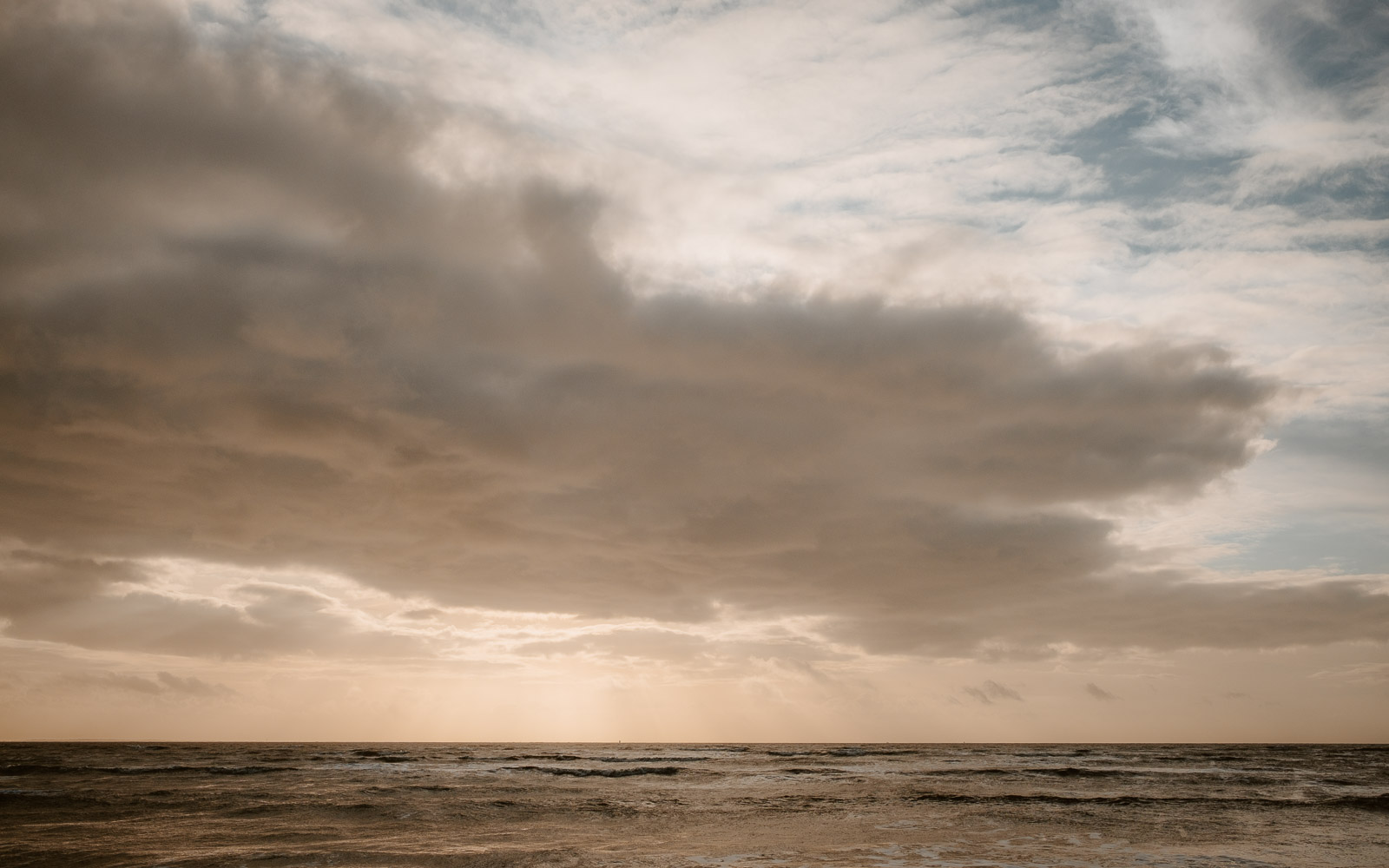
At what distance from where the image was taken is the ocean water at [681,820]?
1834 centimetres

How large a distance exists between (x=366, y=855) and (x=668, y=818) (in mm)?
11107

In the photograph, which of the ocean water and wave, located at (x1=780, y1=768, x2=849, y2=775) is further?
wave, located at (x1=780, y1=768, x2=849, y2=775)

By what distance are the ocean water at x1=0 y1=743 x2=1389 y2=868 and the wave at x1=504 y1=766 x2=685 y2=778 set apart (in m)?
5.01

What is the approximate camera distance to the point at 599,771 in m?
57.2

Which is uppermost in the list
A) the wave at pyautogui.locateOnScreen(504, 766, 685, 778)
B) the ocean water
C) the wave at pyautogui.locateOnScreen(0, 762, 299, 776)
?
the ocean water

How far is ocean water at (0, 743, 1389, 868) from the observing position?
1834 centimetres

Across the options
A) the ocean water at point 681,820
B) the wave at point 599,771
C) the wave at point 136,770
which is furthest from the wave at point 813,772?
the wave at point 136,770

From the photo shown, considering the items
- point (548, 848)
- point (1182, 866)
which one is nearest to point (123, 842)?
point (548, 848)

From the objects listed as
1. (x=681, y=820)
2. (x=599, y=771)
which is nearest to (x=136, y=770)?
(x=599, y=771)

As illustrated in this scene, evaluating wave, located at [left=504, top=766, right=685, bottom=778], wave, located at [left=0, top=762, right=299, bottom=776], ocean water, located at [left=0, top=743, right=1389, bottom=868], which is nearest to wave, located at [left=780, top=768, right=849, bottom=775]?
ocean water, located at [left=0, top=743, right=1389, bottom=868]

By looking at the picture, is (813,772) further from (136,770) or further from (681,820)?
(136,770)

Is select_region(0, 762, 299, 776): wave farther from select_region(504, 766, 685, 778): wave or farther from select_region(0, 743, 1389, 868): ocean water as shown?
select_region(504, 766, 685, 778): wave

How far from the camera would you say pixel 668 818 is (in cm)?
2644

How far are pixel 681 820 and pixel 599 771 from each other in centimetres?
3405
